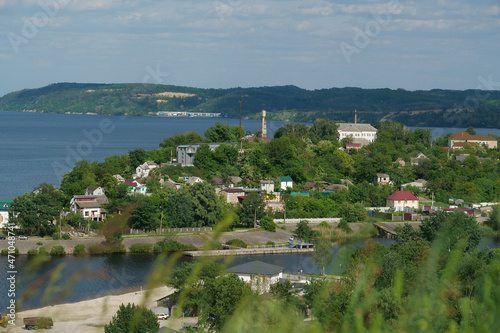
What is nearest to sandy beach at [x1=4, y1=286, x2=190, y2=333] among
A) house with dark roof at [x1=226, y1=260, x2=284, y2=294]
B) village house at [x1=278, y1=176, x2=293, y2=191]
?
house with dark roof at [x1=226, y1=260, x2=284, y2=294]

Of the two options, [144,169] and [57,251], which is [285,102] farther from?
[57,251]

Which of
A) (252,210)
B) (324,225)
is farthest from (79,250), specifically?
(324,225)

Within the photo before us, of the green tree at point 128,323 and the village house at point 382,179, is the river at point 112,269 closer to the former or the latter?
the green tree at point 128,323

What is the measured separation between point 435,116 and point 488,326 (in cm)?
5336

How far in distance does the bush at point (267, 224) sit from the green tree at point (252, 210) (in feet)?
0.64

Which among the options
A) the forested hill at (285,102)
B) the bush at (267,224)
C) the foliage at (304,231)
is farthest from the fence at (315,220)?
the forested hill at (285,102)

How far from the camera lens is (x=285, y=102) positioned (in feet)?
277

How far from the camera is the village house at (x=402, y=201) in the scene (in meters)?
20.4

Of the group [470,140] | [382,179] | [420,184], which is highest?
[470,140]

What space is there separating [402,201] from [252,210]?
18.4 ft

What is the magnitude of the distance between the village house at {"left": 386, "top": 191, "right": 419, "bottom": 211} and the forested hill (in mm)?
31197

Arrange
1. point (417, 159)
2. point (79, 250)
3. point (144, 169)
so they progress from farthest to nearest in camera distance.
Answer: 1. point (417, 159)
2. point (144, 169)
3. point (79, 250)

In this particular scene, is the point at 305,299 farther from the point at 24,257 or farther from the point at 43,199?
the point at 43,199

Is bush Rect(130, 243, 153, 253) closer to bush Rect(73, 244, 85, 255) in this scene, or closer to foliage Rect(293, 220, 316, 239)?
bush Rect(73, 244, 85, 255)
